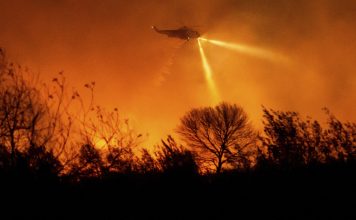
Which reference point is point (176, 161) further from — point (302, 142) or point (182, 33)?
point (182, 33)

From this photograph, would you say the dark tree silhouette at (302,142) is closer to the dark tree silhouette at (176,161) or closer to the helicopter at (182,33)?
the dark tree silhouette at (176,161)

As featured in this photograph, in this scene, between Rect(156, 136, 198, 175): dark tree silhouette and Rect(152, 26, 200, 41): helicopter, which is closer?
Rect(156, 136, 198, 175): dark tree silhouette

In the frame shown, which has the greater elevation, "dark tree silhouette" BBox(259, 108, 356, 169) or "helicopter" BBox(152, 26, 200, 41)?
"helicopter" BBox(152, 26, 200, 41)

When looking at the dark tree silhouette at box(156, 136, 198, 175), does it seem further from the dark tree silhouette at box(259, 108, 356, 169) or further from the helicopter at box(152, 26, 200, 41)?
the helicopter at box(152, 26, 200, 41)

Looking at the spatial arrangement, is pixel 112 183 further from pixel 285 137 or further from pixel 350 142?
pixel 350 142

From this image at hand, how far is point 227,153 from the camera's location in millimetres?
30188

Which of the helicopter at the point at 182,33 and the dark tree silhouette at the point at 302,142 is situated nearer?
the dark tree silhouette at the point at 302,142

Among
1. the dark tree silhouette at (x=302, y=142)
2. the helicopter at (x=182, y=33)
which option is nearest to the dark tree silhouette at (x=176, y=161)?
the dark tree silhouette at (x=302, y=142)

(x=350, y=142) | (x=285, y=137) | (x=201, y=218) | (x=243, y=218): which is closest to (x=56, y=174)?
(x=201, y=218)

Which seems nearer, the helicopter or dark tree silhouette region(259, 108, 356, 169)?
dark tree silhouette region(259, 108, 356, 169)

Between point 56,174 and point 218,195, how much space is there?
4.25m

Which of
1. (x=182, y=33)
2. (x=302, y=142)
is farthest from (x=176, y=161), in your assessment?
(x=182, y=33)

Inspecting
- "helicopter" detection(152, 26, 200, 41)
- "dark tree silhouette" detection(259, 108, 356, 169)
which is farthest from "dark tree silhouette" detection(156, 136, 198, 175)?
"helicopter" detection(152, 26, 200, 41)

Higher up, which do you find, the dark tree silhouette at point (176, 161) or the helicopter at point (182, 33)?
the helicopter at point (182, 33)
